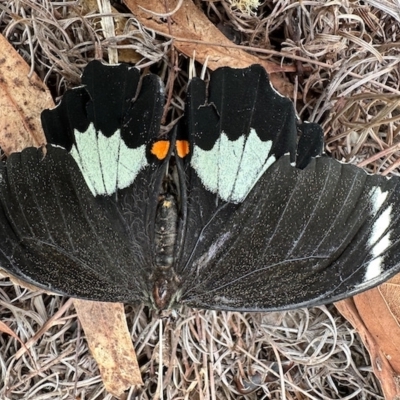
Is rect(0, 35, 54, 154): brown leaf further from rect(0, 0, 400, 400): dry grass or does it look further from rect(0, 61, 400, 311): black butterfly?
rect(0, 61, 400, 311): black butterfly

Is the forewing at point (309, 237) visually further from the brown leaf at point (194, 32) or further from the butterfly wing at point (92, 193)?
the brown leaf at point (194, 32)

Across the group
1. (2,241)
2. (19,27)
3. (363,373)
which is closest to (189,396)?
(363,373)

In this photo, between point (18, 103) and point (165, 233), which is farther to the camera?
point (18, 103)

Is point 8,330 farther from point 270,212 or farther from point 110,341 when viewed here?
point 270,212

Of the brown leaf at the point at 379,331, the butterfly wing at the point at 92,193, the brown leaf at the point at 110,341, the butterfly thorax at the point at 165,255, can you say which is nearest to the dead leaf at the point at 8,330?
the brown leaf at the point at 110,341

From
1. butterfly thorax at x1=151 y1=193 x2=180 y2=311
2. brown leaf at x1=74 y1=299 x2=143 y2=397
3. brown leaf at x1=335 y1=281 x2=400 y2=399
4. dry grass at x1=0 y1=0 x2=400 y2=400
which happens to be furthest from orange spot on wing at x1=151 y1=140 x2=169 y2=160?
brown leaf at x1=335 y1=281 x2=400 y2=399

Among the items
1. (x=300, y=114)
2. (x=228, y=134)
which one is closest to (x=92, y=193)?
(x=228, y=134)

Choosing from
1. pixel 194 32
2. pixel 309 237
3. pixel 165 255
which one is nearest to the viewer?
pixel 309 237
